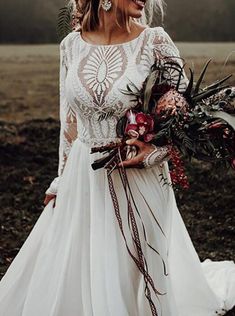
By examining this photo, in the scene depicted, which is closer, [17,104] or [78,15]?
[78,15]

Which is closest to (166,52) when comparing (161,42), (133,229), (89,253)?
(161,42)

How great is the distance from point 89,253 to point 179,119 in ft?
2.33

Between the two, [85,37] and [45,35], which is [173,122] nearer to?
[85,37]

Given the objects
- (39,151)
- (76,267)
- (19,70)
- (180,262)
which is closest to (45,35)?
(19,70)

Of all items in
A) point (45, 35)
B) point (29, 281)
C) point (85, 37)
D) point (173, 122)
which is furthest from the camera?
point (45, 35)

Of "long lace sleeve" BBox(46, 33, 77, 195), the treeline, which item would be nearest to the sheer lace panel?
"long lace sleeve" BBox(46, 33, 77, 195)

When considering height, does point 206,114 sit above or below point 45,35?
below

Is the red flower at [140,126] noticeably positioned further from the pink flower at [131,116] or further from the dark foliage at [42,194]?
the dark foliage at [42,194]

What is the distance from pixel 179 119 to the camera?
2.96 metres

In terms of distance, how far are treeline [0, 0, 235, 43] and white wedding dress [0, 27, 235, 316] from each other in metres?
2.84

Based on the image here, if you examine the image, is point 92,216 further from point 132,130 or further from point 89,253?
point 132,130

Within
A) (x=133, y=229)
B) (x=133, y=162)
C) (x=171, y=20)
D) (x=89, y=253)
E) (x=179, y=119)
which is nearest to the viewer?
(x=179, y=119)

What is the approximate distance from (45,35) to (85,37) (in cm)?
312

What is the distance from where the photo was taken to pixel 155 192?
3.29 metres
